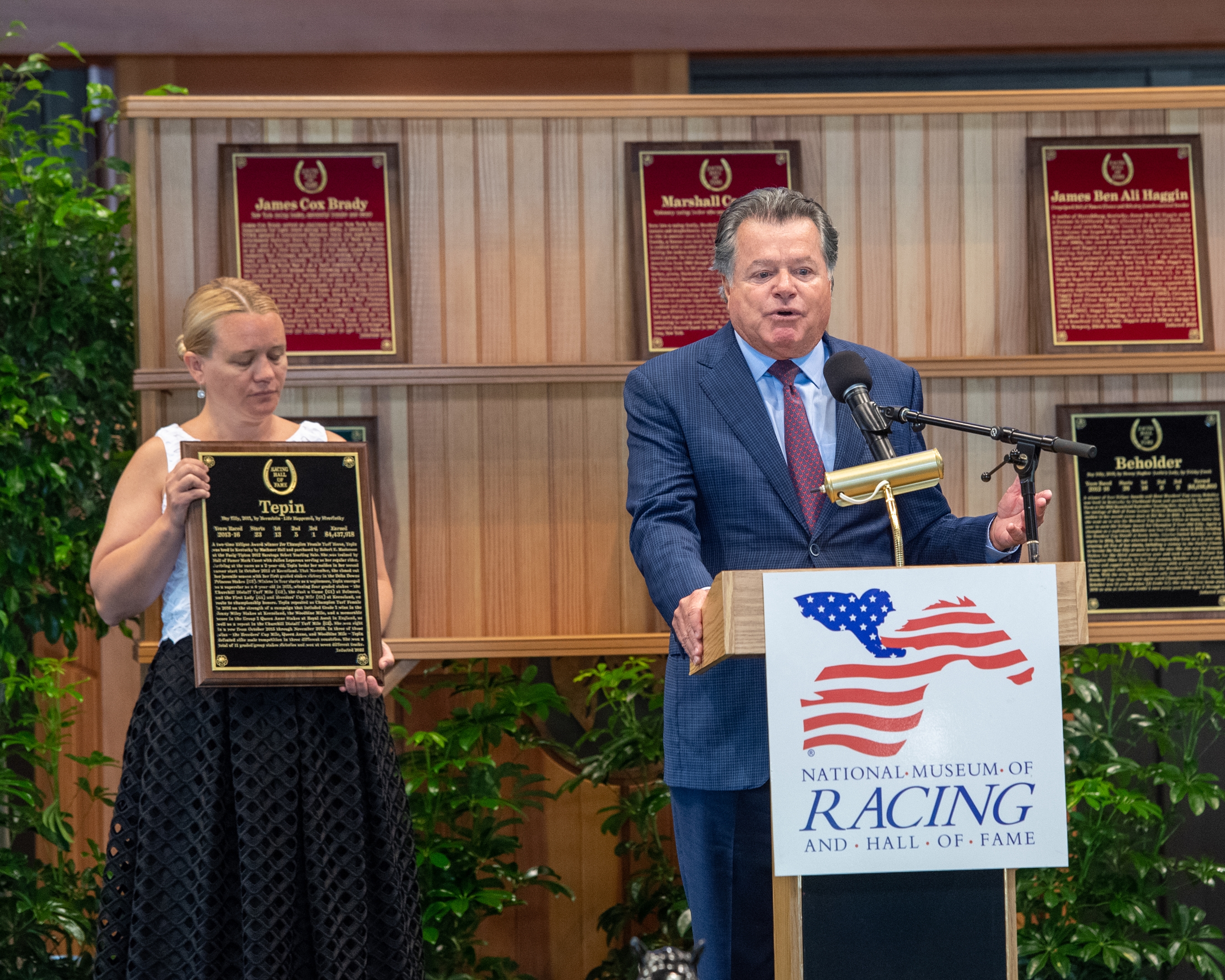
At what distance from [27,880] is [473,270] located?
6.52 ft

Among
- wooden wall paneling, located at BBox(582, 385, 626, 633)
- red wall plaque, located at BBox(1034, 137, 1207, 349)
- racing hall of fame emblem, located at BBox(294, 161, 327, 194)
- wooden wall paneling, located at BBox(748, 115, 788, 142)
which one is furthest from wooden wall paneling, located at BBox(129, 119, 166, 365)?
red wall plaque, located at BBox(1034, 137, 1207, 349)

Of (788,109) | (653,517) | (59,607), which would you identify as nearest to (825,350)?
(653,517)

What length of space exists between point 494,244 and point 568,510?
76cm

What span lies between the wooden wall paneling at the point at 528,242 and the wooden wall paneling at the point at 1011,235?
1.26 meters

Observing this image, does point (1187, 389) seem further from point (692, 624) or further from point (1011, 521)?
point (692, 624)

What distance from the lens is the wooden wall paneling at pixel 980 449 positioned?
3.56 meters

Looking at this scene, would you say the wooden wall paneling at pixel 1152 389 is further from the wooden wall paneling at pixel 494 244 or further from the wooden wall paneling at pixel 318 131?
the wooden wall paneling at pixel 318 131

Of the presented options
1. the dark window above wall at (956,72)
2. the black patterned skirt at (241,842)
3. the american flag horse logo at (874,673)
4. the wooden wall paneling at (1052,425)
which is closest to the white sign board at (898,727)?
the american flag horse logo at (874,673)

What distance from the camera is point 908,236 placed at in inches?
140

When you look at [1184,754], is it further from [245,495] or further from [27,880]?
[27,880]

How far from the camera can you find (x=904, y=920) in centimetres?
180

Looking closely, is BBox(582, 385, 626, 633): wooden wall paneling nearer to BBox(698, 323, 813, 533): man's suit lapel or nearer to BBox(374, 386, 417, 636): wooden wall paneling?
BBox(374, 386, 417, 636): wooden wall paneling

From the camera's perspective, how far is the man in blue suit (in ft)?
7.11

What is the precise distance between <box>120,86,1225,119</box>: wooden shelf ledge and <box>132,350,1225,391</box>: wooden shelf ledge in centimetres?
68
